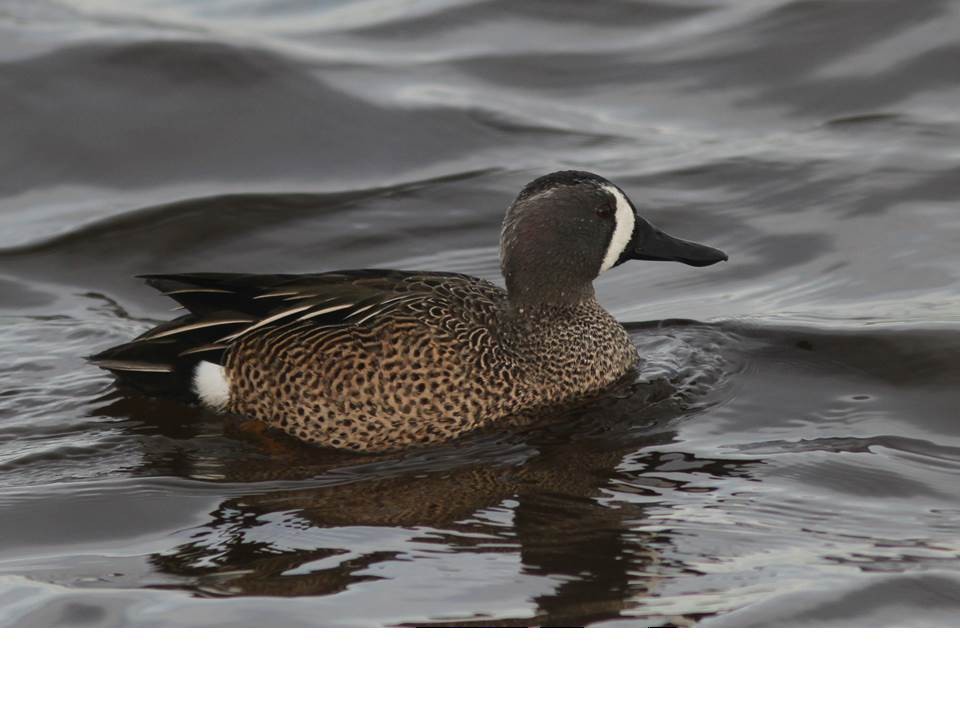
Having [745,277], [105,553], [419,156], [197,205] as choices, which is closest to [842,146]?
[745,277]

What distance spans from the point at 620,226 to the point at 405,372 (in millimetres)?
1315

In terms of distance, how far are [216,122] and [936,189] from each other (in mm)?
4930

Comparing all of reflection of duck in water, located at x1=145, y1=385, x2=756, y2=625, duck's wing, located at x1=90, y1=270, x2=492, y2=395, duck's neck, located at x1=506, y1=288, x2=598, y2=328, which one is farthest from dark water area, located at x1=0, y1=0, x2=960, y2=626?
duck's neck, located at x1=506, y1=288, x2=598, y2=328

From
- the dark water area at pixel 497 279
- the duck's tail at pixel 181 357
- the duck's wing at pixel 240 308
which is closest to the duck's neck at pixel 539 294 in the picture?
the duck's wing at pixel 240 308

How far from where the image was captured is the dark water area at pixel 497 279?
17.6ft

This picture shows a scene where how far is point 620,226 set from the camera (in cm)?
728

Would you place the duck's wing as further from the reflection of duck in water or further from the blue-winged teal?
the reflection of duck in water

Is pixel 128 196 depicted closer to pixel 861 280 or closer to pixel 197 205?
pixel 197 205

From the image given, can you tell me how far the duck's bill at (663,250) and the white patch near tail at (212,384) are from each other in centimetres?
198

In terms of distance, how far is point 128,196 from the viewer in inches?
403

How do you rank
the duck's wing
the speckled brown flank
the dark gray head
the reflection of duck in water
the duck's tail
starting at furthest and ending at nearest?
the dark gray head < the duck's tail < the duck's wing < the speckled brown flank < the reflection of duck in water

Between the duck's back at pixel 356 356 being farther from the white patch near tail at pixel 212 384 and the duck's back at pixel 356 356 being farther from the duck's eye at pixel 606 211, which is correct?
the duck's eye at pixel 606 211

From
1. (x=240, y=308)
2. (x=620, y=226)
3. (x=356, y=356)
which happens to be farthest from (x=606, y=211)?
(x=240, y=308)

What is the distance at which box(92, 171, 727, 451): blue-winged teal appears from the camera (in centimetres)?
670
